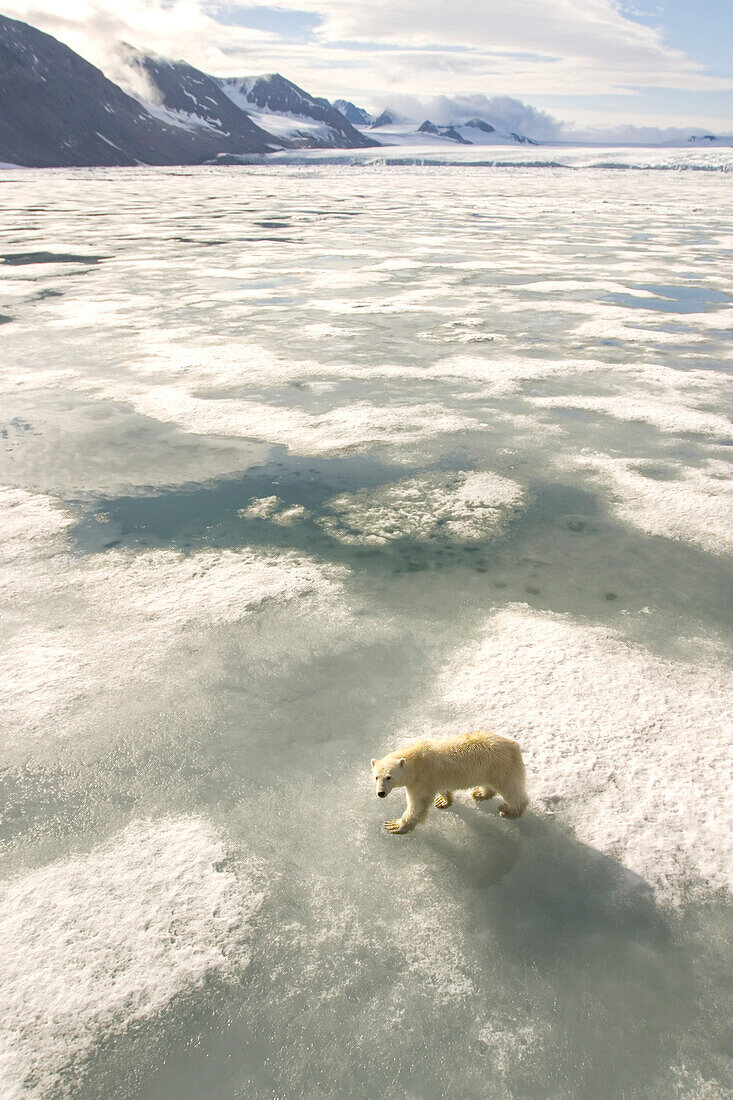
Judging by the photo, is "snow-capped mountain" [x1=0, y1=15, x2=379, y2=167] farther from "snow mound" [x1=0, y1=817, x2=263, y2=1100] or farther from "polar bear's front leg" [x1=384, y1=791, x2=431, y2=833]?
"polar bear's front leg" [x1=384, y1=791, x2=431, y2=833]

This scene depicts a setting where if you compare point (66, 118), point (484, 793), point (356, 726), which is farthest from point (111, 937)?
point (66, 118)

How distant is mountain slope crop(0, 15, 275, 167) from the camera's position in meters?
136

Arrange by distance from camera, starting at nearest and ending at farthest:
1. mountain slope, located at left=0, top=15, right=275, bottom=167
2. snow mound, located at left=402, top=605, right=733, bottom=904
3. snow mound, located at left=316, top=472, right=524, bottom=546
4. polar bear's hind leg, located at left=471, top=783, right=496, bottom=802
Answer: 1. snow mound, located at left=402, top=605, right=733, bottom=904
2. polar bear's hind leg, located at left=471, top=783, right=496, bottom=802
3. snow mound, located at left=316, top=472, right=524, bottom=546
4. mountain slope, located at left=0, top=15, right=275, bottom=167

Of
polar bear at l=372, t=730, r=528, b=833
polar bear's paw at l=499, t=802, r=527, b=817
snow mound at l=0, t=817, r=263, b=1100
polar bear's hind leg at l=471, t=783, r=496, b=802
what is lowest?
snow mound at l=0, t=817, r=263, b=1100

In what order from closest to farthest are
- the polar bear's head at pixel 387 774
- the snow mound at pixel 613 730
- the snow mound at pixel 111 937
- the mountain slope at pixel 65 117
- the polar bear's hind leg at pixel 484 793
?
the snow mound at pixel 111 937 < the polar bear's head at pixel 387 774 < the snow mound at pixel 613 730 < the polar bear's hind leg at pixel 484 793 < the mountain slope at pixel 65 117

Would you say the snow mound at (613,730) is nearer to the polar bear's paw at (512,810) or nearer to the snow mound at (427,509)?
the polar bear's paw at (512,810)

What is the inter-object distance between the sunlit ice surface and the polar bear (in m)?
0.19

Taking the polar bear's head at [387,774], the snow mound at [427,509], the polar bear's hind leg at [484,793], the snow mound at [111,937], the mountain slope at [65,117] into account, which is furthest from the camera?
the mountain slope at [65,117]

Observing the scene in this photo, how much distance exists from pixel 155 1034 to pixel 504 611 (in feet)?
8.79

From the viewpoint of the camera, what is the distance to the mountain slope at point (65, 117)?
135625mm

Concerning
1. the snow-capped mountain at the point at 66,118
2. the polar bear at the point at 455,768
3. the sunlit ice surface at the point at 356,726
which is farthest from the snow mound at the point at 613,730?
the snow-capped mountain at the point at 66,118

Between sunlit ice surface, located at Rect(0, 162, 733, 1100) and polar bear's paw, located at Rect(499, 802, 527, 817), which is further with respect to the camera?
polar bear's paw, located at Rect(499, 802, 527, 817)

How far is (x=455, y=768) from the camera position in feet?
8.63

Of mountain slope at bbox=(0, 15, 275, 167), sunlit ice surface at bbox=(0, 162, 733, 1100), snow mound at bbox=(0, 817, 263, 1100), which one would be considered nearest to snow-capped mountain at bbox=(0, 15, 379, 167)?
mountain slope at bbox=(0, 15, 275, 167)
